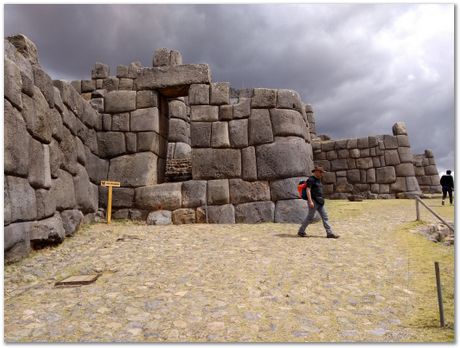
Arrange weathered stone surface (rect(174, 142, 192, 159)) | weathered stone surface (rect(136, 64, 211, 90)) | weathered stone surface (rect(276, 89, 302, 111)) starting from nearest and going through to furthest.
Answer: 1. weathered stone surface (rect(276, 89, 302, 111))
2. weathered stone surface (rect(136, 64, 211, 90))
3. weathered stone surface (rect(174, 142, 192, 159))

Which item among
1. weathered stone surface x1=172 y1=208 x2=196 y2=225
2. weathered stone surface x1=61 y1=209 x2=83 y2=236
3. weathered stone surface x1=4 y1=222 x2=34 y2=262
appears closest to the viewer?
weathered stone surface x1=4 y1=222 x2=34 y2=262

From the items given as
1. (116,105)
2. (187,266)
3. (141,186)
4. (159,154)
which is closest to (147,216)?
(141,186)

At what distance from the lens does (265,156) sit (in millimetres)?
7789

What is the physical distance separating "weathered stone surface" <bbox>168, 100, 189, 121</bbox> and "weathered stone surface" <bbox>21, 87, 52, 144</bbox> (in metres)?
9.58

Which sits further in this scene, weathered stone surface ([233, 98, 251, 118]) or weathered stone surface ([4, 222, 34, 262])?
weathered stone surface ([233, 98, 251, 118])

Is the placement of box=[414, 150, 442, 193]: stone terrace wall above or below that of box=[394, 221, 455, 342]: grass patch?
above

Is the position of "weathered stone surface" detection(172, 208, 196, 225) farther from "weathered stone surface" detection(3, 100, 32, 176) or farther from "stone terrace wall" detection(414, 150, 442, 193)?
"stone terrace wall" detection(414, 150, 442, 193)

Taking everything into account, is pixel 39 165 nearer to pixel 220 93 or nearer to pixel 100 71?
pixel 220 93

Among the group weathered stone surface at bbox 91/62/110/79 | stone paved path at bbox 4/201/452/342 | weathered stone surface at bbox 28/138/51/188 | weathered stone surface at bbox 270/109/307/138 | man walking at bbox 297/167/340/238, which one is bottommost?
stone paved path at bbox 4/201/452/342

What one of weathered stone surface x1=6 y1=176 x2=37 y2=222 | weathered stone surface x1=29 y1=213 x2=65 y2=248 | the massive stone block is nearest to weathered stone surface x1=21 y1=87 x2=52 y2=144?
weathered stone surface x1=6 y1=176 x2=37 y2=222

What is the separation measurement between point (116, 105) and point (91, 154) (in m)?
1.55

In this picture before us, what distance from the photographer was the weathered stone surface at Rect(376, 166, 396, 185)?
44.3 ft

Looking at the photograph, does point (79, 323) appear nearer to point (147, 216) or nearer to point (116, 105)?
point (147, 216)

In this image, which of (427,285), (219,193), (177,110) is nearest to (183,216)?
(219,193)
